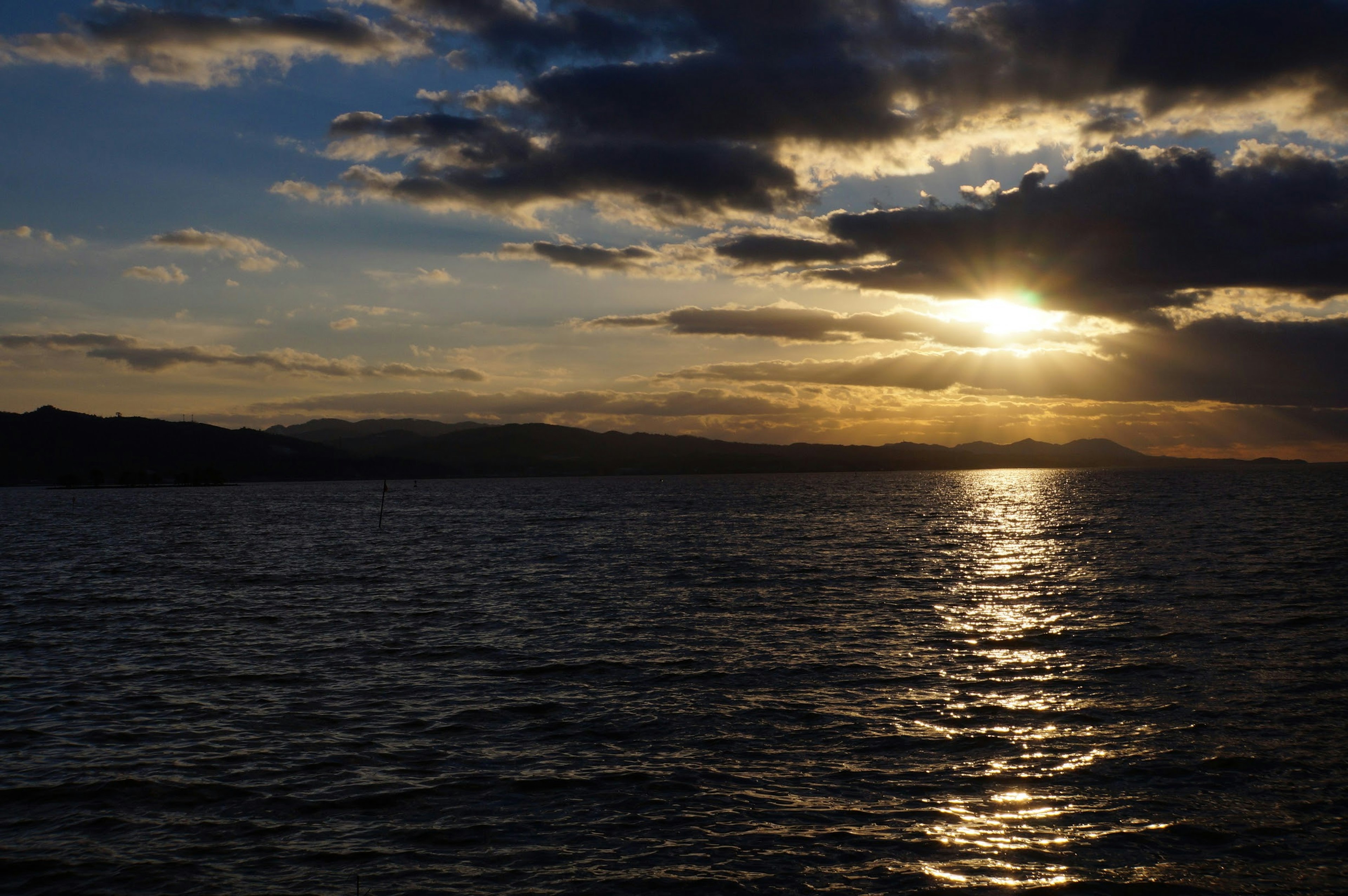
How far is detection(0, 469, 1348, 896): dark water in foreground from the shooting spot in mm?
16078

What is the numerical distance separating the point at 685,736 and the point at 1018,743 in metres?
8.27

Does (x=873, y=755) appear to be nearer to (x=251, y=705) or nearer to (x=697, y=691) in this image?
(x=697, y=691)

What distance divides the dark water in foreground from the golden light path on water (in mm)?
106

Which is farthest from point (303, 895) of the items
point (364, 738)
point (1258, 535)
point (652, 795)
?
point (1258, 535)

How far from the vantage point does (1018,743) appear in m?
22.3

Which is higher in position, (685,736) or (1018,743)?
(1018,743)

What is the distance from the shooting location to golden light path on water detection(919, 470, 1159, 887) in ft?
52.5

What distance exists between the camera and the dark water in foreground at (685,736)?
52.7 ft

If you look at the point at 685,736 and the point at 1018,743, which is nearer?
the point at 1018,743

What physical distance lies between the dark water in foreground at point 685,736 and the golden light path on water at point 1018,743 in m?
0.11

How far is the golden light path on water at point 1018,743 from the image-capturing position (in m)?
16.0

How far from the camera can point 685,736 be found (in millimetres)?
23328

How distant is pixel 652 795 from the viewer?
1919cm

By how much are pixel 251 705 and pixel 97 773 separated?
5.82m
